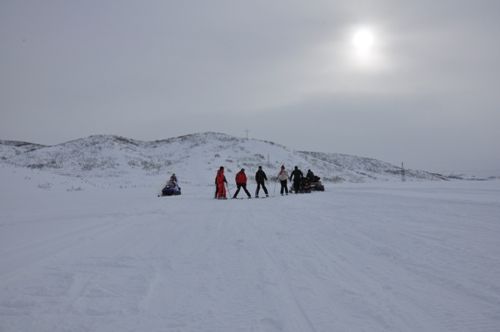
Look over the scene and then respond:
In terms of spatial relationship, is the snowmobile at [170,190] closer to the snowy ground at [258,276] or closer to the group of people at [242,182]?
the group of people at [242,182]

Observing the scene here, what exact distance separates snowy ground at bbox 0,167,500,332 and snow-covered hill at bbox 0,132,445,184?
35.0 meters

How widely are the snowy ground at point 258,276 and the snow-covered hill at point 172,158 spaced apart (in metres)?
35.0

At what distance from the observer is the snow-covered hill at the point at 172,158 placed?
2065 inches

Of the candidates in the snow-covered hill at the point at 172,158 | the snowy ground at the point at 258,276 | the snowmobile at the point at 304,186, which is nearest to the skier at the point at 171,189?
the snowmobile at the point at 304,186

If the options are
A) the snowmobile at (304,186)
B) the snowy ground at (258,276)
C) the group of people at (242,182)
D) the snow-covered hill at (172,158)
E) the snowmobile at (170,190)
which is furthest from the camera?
the snow-covered hill at (172,158)

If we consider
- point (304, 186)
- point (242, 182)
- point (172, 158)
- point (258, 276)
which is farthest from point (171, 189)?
point (172, 158)

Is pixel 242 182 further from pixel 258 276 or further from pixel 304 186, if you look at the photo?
pixel 258 276

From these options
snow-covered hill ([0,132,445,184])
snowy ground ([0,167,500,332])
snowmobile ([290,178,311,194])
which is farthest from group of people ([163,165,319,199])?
snow-covered hill ([0,132,445,184])

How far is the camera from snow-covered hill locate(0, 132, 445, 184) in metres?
52.5

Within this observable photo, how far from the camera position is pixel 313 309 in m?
3.91

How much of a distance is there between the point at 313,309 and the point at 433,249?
136 inches

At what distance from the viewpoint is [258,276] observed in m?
5.11

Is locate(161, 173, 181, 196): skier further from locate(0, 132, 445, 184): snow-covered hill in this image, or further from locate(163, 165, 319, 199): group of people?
locate(0, 132, 445, 184): snow-covered hill

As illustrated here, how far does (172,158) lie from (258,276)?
62.1 meters
